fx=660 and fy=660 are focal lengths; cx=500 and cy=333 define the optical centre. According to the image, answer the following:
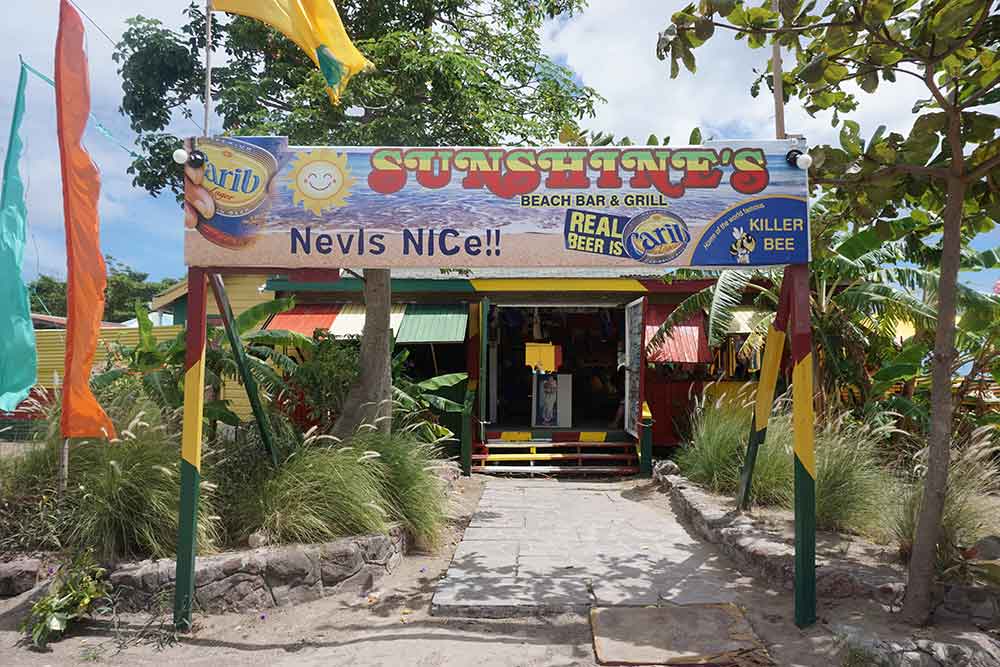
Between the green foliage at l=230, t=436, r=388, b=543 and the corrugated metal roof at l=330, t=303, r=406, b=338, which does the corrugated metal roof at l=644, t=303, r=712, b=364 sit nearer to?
the corrugated metal roof at l=330, t=303, r=406, b=338

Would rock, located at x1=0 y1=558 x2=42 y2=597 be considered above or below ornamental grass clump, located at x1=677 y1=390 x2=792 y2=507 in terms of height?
below

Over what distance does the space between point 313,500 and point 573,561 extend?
2.39 metres

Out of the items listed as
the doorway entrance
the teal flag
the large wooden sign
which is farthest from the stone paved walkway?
the doorway entrance

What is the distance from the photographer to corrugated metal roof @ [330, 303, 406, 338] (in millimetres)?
11141

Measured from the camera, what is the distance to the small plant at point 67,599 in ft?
14.5

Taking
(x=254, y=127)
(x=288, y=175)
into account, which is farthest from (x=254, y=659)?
(x=254, y=127)

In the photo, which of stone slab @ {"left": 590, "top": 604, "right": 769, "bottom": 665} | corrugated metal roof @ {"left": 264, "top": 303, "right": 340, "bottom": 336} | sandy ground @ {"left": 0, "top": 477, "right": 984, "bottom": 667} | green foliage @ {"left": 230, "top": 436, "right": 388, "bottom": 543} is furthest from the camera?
corrugated metal roof @ {"left": 264, "top": 303, "right": 340, "bottom": 336}

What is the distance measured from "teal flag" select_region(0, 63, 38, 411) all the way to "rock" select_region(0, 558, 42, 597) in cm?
144

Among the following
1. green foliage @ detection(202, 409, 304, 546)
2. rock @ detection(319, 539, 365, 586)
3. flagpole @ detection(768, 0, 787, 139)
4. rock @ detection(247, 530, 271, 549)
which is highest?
flagpole @ detection(768, 0, 787, 139)

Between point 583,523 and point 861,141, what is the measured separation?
15.5 ft

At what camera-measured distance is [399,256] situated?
4.89 m

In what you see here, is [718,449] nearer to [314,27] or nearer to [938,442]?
[938,442]

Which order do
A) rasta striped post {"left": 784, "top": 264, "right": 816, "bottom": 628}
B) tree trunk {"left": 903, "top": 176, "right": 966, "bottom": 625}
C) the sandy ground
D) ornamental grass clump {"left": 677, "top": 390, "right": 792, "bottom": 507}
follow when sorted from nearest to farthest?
the sandy ground, tree trunk {"left": 903, "top": 176, "right": 966, "bottom": 625}, rasta striped post {"left": 784, "top": 264, "right": 816, "bottom": 628}, ornamental grass clump {"left": 677, "top": 390, "right": 792, "bottom": 507}

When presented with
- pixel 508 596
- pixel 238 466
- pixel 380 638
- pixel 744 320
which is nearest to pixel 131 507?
pixel 238 466
